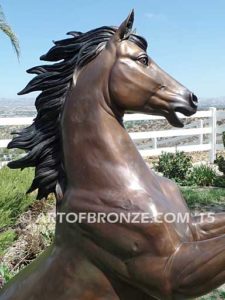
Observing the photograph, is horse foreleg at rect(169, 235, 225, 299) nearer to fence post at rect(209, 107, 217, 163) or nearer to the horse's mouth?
the horse's mouth

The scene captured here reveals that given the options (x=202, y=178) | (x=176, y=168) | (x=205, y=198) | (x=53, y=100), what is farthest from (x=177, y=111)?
A: (x=176, y=168)

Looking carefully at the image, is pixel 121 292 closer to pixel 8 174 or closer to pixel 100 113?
pixel 100 113

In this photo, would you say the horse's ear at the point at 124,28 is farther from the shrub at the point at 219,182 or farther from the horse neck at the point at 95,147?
the shrub at the point at 219,182

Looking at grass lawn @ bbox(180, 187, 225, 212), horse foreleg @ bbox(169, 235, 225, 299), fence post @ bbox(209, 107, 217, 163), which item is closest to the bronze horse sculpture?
horse foreleg @ bbox(169, 235, 225, 299)

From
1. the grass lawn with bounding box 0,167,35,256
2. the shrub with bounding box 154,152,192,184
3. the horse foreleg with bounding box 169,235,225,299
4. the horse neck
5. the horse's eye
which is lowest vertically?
the shrub with bounding box 154,152,192,184

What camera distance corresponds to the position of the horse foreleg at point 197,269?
125 centimetres

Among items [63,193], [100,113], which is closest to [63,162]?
[63,193]

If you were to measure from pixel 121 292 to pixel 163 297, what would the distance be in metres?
0.17

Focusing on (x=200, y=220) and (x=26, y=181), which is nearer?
(x=200, y=220)

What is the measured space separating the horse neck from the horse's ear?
0.72ft

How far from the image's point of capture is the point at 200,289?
1.28 metres

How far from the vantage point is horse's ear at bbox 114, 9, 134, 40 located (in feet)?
4.78

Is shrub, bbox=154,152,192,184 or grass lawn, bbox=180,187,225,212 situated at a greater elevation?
shrub, bbox=154,152,192,184

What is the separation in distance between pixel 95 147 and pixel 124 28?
0.44 meters
